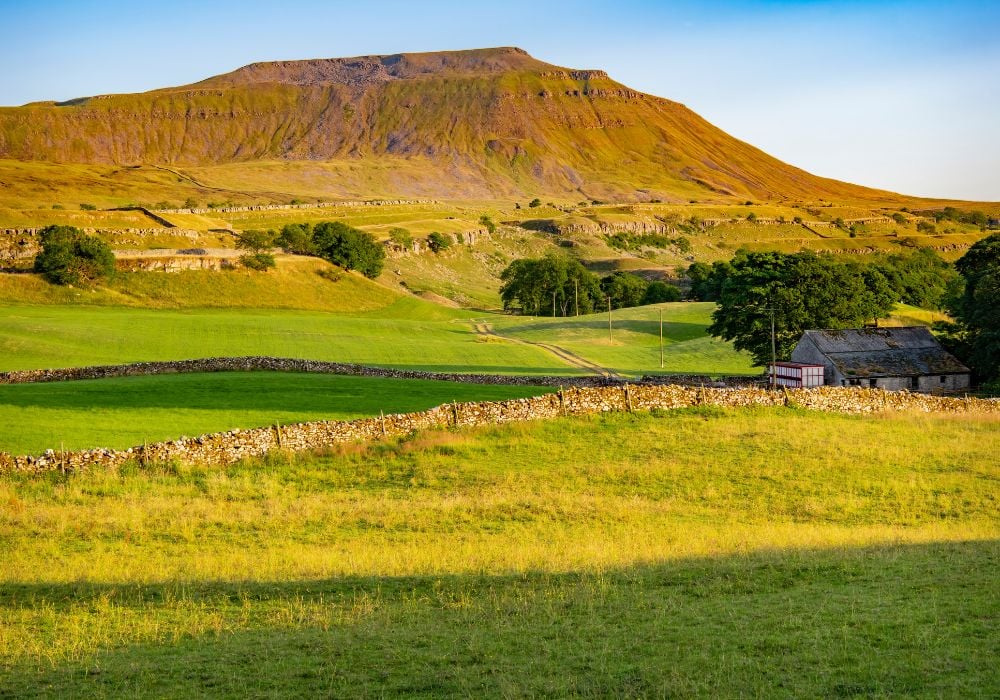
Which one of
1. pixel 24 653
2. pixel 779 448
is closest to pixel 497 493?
pixel 779 448

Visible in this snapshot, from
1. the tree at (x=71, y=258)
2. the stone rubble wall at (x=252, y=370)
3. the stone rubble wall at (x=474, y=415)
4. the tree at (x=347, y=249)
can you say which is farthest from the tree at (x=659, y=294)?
the stone rubble wall at (x=474, y=415)

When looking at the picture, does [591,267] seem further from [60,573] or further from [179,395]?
[60,573]

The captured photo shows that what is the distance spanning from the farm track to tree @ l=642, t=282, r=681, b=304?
54.9 m

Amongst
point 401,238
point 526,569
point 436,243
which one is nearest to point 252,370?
point 526,569

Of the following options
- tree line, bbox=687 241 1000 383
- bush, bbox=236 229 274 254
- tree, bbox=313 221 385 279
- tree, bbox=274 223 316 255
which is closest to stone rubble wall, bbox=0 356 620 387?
tree line, bbox=687 241 1000 383

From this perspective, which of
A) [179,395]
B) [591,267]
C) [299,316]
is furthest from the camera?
[591,267]

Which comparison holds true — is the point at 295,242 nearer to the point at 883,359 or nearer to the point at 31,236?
the point at 31,236

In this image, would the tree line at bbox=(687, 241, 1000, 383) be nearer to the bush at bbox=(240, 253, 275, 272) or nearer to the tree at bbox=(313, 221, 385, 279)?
the bush at bbox=(240, 253, 275, 272)

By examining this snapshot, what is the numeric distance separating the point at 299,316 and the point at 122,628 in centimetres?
8639

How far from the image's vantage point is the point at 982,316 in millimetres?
65875

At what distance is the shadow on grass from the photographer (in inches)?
517

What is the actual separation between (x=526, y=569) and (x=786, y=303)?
6167 centimetres

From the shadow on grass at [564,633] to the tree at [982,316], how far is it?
50002 mm

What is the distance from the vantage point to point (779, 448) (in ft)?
119
